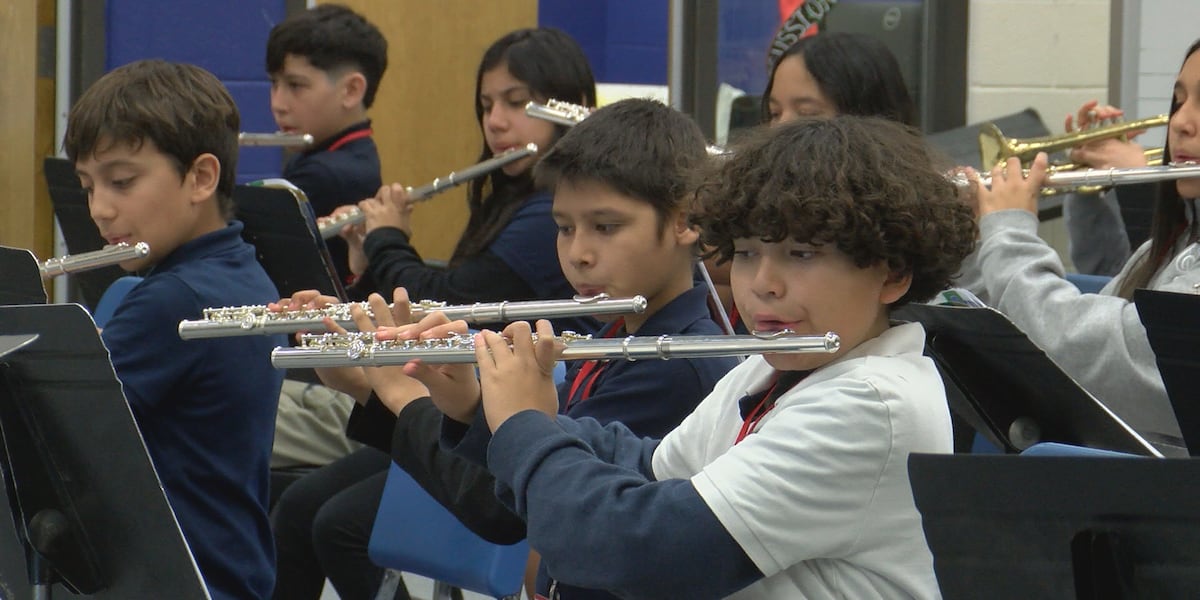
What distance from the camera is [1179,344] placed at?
1.58m

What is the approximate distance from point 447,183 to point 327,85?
0.54m

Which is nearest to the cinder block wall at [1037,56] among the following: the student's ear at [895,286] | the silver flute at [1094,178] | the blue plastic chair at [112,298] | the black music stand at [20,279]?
the silver flute at [1094,178]

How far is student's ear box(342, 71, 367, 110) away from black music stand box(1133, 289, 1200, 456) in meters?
2.56

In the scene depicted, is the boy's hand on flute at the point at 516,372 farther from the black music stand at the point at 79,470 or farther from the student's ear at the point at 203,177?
the student's ear at the point at 203,177

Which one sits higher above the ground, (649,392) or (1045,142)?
(1045,142)

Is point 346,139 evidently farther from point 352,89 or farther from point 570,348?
point 570,348

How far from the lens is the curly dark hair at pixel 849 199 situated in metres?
1.47

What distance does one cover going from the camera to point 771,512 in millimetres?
1379

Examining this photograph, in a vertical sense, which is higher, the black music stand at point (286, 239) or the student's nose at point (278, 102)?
the student's nose at point (278, 102)

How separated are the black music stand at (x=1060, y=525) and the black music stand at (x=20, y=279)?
3.90 ft

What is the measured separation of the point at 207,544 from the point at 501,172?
1.30 meters

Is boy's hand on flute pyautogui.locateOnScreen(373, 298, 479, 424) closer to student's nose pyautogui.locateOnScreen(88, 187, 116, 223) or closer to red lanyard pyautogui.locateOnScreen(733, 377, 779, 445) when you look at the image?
red lanyard pyautogui.locateOnScreen(733, 377, 779, 445)

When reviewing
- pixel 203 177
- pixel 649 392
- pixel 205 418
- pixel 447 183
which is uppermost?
pixel 203 177

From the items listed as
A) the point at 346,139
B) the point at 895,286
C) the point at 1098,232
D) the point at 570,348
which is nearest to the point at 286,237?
the point at 346,139
